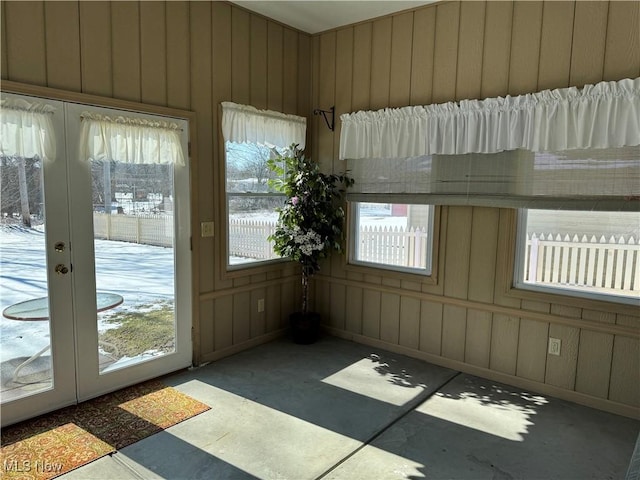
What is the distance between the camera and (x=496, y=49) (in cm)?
323

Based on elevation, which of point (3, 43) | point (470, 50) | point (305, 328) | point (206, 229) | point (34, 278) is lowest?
point (305, 328)

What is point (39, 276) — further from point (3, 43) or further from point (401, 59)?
point (401, 59)

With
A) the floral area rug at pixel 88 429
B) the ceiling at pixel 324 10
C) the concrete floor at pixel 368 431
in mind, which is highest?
the ceiling at pixel 324 10

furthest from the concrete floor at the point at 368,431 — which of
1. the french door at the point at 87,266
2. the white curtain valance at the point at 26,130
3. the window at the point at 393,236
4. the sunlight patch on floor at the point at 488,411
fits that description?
the white curtain valance at the point at 26,130

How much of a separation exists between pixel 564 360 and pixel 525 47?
2244 millimetres

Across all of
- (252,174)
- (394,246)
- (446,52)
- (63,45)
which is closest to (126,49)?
(63,45)

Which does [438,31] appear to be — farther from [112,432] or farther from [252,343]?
[112,432]

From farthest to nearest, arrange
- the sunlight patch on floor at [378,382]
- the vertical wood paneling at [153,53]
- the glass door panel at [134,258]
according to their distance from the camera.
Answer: the sunlight patch on floor at [378,382] → the vertical wood paneling at [153,53] → the glass door panel at [134,258]

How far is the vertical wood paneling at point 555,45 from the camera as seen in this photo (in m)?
2.93

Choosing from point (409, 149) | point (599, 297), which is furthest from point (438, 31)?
point (599, 297)

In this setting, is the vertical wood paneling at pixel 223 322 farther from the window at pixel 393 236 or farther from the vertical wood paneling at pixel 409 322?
the vertical wood paneling at pixel 409 322

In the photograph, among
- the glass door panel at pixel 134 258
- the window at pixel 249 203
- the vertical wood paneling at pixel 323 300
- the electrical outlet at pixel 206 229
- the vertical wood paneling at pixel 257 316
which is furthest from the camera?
the vertical wood paneling at pixel 323 300

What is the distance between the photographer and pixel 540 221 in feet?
10.4

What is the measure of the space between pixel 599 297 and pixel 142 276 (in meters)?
3.19
